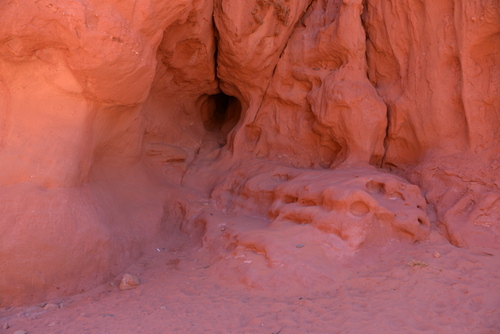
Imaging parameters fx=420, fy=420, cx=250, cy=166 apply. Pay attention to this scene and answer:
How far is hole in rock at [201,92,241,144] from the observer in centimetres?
700

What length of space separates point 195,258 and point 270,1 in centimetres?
332

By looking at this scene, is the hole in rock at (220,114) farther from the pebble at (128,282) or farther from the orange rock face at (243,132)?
the pebble at (128,282)

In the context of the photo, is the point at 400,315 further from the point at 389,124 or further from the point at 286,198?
the point at 389,124

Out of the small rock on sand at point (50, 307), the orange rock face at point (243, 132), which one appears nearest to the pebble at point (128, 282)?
the orange rock face at point (243, 132)

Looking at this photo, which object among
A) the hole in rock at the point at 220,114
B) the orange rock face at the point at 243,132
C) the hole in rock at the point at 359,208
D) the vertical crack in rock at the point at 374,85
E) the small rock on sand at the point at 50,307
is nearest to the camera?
the small rock on sand at the point at 50,307

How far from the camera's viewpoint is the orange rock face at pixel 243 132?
390cm

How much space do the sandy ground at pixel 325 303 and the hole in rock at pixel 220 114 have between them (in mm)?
3217

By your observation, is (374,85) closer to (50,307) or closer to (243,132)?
(243,132)

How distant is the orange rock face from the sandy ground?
225 millimetres

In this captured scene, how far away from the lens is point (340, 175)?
484 cm

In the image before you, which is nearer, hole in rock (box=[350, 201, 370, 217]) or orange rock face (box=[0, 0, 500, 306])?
orange rock face (box=[0, 0, 500, 306])

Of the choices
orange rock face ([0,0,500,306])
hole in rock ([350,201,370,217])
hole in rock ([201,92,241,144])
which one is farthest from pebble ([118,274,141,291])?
hole in rock ([201,92,241,144])

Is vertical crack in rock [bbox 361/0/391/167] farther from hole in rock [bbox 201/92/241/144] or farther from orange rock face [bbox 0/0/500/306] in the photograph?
hole in rock [bbox 201/92/241/144]

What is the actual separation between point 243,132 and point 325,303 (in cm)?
332
